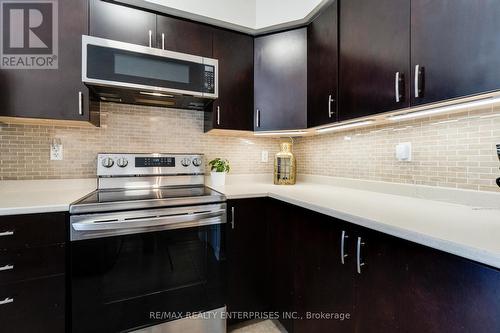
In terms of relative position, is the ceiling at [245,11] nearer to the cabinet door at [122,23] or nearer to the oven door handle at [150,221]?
the cabinet door at [122,23]

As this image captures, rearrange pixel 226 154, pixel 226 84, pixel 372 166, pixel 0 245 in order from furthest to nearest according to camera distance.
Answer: pixel 226 154 < pixel 226 84 < pixel 372 166 < pixel 0 245

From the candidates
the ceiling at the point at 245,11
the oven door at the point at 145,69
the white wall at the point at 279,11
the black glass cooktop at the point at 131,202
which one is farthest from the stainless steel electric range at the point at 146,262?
→ the white wall at the point at 279,11

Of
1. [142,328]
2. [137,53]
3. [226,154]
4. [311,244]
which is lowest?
[142,328]

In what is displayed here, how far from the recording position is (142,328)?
1.34 metres

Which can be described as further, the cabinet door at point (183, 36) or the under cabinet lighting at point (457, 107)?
the cabinet door at point (183, 36)

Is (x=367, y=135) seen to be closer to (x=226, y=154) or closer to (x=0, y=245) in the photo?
(x=226, y=154)

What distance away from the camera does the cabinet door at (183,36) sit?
1600mm

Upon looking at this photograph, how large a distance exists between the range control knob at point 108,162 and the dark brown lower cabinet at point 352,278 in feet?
3.15

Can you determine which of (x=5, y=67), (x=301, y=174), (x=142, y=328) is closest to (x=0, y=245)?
(x=142, y=328)

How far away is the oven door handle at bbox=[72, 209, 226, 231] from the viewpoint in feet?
3.84

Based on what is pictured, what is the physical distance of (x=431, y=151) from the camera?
1.31 metres

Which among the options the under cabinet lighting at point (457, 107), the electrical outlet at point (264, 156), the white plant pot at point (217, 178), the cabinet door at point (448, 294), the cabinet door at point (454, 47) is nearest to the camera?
the cabinet door at point (448, 294)

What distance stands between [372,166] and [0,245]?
2.07 m

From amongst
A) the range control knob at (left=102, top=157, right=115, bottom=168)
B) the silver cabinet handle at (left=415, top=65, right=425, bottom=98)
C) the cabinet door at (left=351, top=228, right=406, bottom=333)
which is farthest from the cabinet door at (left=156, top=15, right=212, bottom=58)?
the cabinet door at (left=351, top=228, right=406, bottom=333)
